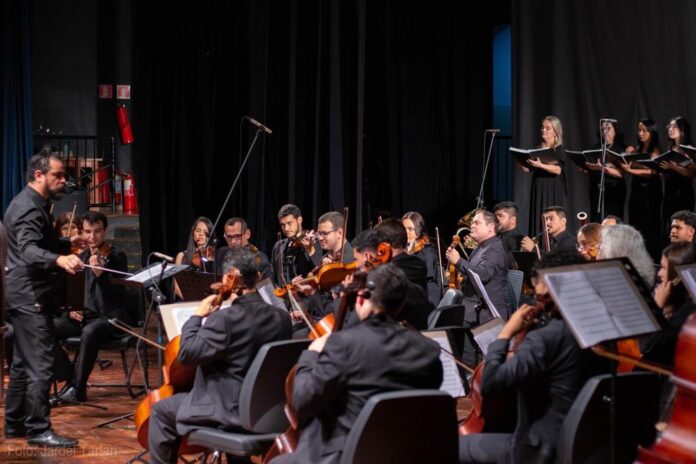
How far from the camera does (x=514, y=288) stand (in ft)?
22.3

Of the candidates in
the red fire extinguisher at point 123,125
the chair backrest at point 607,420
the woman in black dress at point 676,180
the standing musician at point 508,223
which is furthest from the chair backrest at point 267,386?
the red fire extinguisher at point 123,125

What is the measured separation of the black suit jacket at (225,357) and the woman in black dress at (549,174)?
17.7ft

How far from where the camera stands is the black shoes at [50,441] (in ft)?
17.2

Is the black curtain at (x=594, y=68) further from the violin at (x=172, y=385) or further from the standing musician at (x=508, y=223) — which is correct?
the violin at (x=172, y=385)

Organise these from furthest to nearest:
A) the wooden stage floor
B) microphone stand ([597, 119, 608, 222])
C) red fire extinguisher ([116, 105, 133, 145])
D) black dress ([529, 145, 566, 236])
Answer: red fire extinguisher ([116, 105, 133, 145]), black dress ([529, 145, 566, 236]), microphone stand ([597, 119, 608, 222]), the wooden stage floor

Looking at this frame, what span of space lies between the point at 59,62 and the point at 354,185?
5639 millimetres

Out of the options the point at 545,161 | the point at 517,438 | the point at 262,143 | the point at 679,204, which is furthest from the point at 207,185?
the point at 517,438

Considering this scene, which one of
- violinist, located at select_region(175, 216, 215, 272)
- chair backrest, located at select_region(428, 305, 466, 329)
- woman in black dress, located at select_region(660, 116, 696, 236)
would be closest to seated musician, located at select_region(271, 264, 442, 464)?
chair backrest, located at select_region(428, 305, 466, 329)

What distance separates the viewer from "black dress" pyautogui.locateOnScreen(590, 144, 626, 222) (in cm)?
891

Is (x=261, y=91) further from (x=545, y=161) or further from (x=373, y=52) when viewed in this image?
(x=545, y=161)

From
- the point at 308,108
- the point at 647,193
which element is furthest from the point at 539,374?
the point at 308,108

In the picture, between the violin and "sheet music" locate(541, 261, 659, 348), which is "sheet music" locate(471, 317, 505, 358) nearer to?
"sheet music" locate(541, 261, 659, 348)

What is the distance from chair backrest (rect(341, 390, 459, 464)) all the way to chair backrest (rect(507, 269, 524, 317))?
366 centimetres

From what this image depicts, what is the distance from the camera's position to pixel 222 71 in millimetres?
10641
